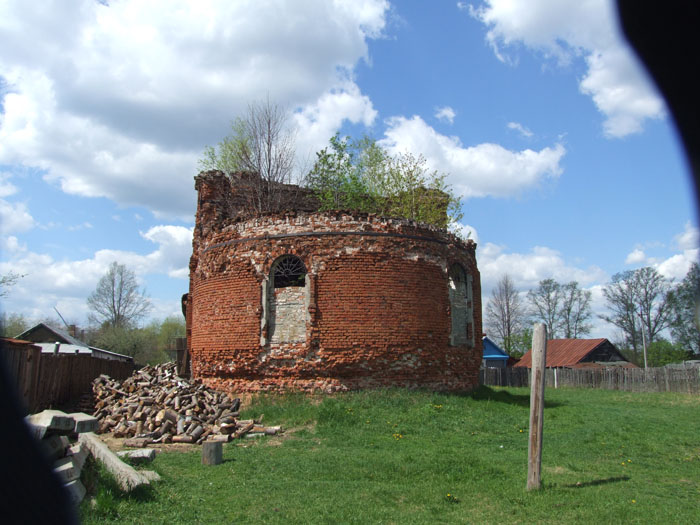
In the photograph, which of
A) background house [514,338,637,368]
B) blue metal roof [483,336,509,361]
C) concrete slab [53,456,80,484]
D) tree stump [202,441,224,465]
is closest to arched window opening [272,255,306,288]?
tree stump [202,441,224,465]

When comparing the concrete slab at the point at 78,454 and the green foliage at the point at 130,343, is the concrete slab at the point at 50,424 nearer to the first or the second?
the concrete slab at the point at 78,454

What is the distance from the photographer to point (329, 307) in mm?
14805

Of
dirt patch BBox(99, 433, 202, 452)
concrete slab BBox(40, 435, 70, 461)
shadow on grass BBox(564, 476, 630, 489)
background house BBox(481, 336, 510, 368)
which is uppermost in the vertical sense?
background house BBox(481, 336, 510, 368)

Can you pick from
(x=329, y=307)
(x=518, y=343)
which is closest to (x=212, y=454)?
(x=329, y=307)

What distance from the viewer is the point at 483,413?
14.4 metres

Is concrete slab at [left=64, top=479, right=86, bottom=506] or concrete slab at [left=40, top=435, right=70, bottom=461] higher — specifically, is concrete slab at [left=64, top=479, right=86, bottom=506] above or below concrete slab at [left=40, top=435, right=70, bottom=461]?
below

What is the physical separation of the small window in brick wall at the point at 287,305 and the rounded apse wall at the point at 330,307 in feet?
0.09

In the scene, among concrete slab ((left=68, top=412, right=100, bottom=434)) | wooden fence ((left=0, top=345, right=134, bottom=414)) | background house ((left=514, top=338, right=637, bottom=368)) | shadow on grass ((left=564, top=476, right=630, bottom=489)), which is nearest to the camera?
concrete slab ((left=68, top=412, right=100, bottom=434))

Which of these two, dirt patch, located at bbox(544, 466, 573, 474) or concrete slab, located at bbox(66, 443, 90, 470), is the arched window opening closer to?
dirt patch, located at bbox(544, 466, 573, 474)

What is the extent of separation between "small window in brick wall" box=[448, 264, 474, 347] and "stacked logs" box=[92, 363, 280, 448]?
6.49 m

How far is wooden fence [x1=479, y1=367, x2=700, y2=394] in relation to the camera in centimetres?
2822

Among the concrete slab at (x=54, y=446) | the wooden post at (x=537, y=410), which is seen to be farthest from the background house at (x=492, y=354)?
the concrete slab at (x=54, y=446)

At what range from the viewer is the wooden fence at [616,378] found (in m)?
28.2

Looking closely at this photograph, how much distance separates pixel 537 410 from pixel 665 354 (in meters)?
45.4
